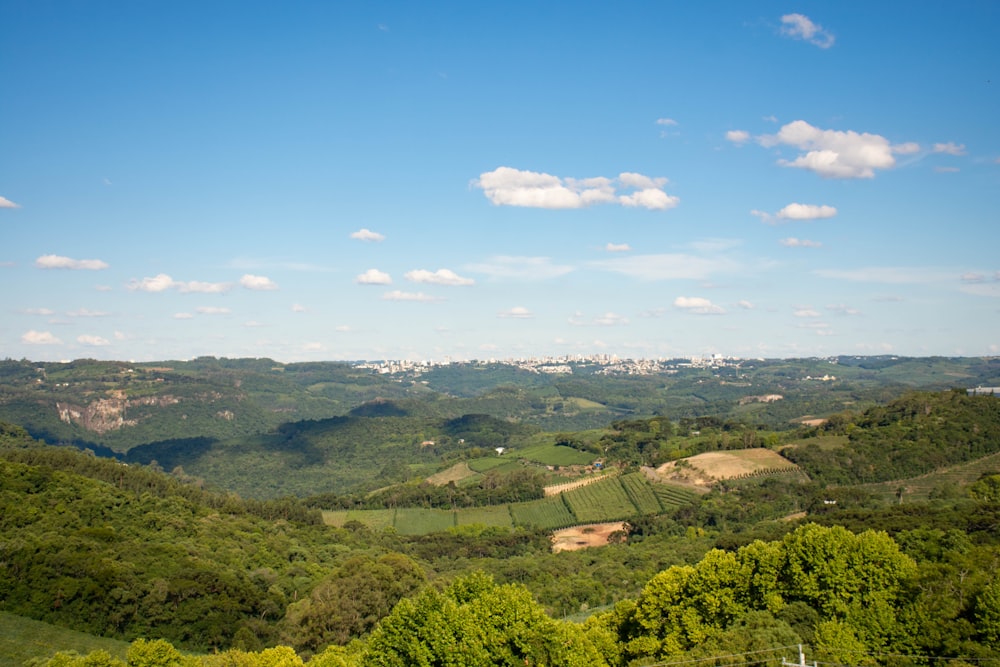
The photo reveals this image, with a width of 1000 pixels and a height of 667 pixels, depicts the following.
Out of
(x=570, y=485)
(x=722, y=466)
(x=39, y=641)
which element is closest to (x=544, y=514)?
(x=570, y=485)

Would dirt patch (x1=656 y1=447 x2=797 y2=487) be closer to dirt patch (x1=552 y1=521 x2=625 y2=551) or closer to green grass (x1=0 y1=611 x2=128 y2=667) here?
dirt patch (x1=552 y1=521 x2=625 y2=551)

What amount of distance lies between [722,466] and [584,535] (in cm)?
3834

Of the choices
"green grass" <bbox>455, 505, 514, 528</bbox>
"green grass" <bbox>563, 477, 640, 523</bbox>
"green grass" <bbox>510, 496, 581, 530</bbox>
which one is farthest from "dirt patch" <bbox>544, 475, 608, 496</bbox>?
"green grass" <bbox>455, 505, 514, 528</bbox>

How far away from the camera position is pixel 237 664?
1868 inches

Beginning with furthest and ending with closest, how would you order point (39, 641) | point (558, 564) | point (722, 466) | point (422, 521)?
1. point (422, 521)
2. point (722, 466)
3. point (558, 564)
4. point (39, 641)

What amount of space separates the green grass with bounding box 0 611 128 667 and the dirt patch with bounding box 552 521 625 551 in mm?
72709

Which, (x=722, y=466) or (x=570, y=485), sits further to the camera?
(x=570, y=485)

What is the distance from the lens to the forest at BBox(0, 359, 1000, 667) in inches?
1533

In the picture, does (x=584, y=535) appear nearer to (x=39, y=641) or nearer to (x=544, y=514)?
(x=544, y=514)

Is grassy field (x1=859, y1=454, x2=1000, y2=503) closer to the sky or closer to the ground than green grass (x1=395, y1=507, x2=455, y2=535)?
closer to the sky

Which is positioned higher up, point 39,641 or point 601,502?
point 39,641

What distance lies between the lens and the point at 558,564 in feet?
336

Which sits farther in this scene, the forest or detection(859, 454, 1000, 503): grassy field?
detection(859, 454, 1000, 503): grassy field

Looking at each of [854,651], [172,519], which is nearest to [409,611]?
[854,651]
